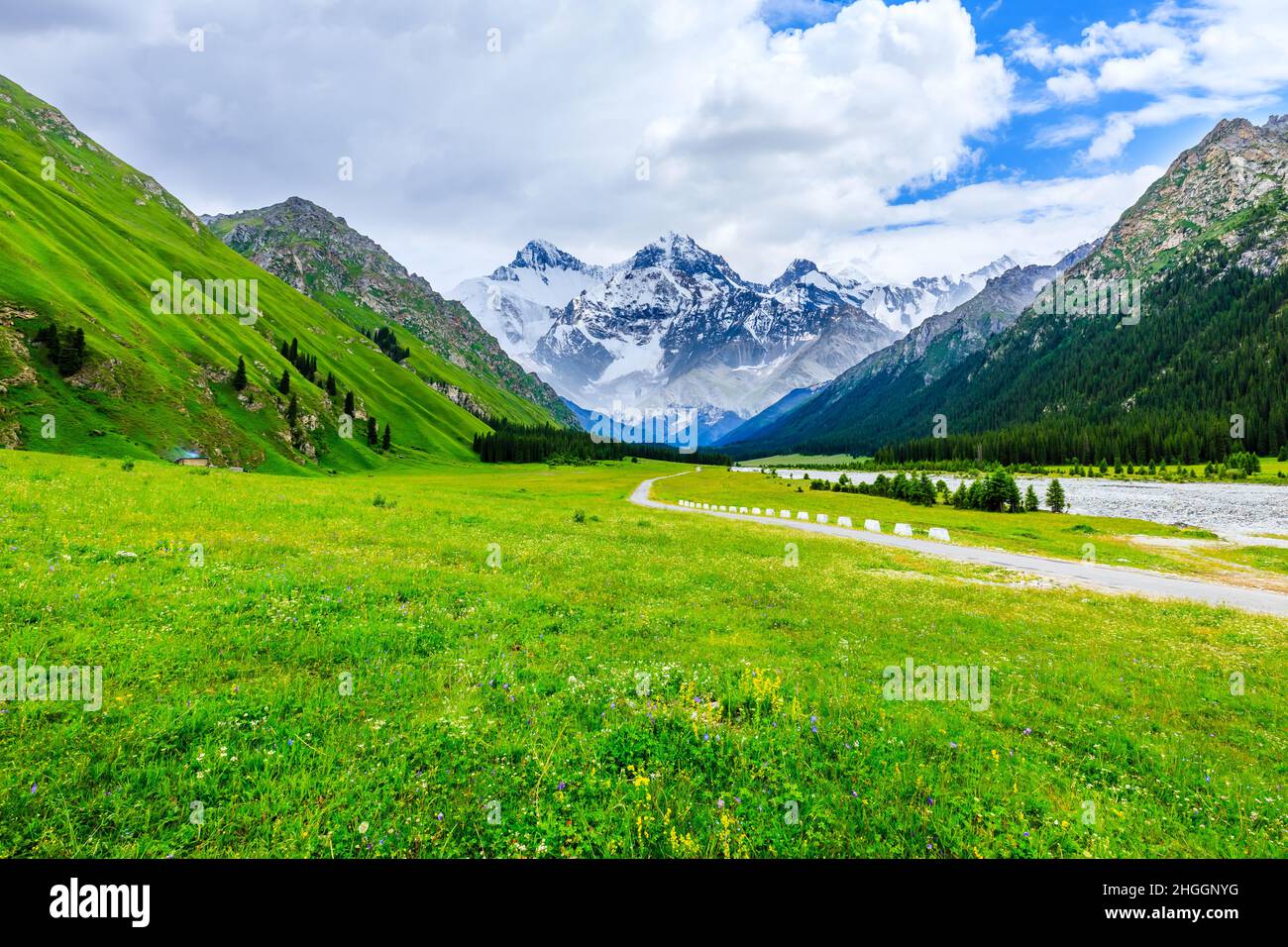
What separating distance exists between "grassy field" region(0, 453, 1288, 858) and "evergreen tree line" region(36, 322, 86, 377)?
267 ft

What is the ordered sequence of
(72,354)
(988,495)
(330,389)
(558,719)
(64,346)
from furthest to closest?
(330,389) → (988,495) → (72,354) → (64,346) → (558,719)

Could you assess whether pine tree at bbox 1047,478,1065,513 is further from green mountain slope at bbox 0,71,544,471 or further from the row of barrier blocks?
green mountain slope at bbox 0,71,544,471

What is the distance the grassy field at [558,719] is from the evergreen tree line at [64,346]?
267 ft

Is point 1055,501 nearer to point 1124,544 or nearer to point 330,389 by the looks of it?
point 1124,544

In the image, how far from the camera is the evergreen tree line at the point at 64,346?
71.4m

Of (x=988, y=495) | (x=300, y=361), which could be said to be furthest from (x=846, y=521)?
(x=300, y=361)

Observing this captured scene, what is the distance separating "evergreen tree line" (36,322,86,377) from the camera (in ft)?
234

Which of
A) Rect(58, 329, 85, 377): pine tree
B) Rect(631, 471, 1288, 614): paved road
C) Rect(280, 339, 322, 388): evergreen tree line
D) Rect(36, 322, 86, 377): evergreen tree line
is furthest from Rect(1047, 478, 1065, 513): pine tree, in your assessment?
Rect(280, 339, 322, 388): evergreen tree line

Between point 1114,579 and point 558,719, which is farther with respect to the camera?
point 1114,579

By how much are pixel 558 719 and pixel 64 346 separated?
105m

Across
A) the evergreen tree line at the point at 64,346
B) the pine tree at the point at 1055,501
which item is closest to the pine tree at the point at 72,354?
Result: the evergreen tree line at the point at 64,346

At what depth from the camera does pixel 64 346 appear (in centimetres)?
7206

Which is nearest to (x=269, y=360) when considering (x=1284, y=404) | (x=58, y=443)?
(x=58, y=443)
